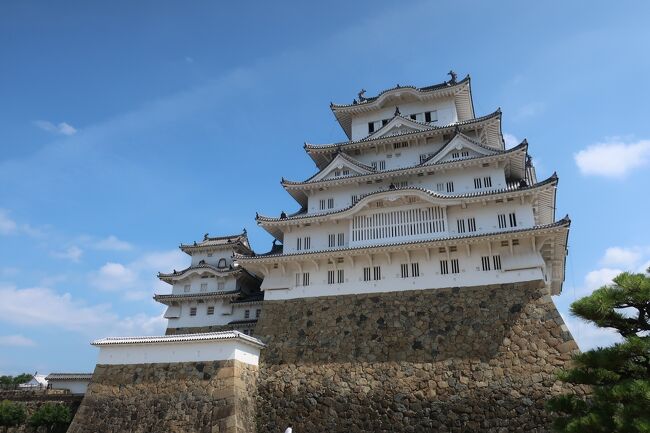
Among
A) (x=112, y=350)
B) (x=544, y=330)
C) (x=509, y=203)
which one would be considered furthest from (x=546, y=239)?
(x=112, y=350)

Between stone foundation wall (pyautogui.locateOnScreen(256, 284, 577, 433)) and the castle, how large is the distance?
0.15 ft

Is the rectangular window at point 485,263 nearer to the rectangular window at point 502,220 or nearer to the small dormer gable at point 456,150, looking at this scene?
the rectangular window at point 502,220

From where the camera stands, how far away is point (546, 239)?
57.8 ft

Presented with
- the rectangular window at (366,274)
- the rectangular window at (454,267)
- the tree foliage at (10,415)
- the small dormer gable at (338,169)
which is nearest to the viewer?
the rectangular window at (454,267)

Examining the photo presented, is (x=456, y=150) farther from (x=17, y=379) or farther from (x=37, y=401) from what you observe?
(x=17, y=379)

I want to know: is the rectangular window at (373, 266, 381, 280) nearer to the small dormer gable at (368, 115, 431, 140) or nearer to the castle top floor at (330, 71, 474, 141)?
the small dormer gable at (368, 115, 431, 140)

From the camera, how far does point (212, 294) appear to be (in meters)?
26.8

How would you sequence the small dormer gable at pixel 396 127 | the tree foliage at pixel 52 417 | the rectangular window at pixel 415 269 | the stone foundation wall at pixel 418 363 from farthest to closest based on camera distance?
the small dormer gable at pixel 396 127 < the tree foliage at pixel 52 417 < the rectangular window at pixel 415 269 < the stone foundation wall at pixel 418 363

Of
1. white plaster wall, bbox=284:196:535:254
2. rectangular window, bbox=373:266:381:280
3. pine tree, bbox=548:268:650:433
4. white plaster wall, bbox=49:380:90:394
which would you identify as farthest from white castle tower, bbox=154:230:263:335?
pine tree, bbox=548:268:650:433

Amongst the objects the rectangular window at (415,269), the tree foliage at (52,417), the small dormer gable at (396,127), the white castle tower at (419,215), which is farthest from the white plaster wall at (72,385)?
the small dormer gable at (396,127)

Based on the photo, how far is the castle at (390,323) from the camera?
16250 millimetres

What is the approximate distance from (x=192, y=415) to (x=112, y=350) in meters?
4.78

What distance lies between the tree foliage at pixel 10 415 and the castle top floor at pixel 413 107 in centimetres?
2156

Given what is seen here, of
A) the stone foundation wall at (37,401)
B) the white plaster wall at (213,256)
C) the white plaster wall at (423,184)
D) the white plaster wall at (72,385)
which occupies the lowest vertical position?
the stone foundation wall at (37,401)
